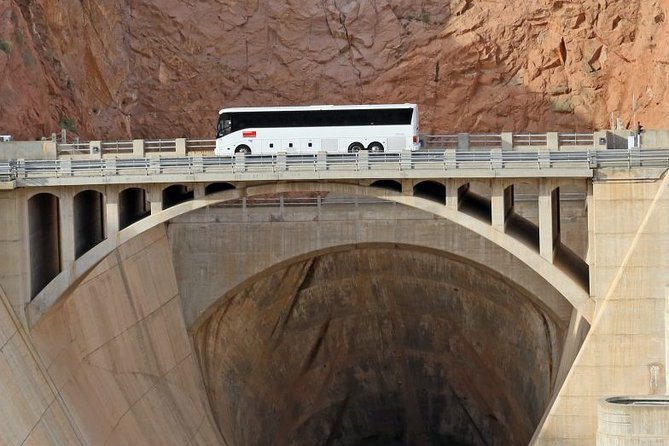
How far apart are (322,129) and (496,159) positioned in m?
8.70

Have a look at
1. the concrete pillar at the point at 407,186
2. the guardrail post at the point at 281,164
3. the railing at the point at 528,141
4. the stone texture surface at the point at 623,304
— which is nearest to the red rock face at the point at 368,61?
the railing at the point at 528,141

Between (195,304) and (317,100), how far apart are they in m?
13.3

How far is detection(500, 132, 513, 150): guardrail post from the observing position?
44812 millimetres

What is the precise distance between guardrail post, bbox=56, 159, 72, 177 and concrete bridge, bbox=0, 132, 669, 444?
6 cm

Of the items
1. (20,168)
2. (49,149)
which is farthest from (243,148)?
(20,168)

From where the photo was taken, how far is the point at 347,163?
3997 centimetres

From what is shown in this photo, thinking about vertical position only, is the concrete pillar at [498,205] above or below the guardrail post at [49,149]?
below

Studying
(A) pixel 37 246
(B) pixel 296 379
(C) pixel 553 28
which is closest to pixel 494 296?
(B) pixel 296 379

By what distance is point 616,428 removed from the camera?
35469 mm

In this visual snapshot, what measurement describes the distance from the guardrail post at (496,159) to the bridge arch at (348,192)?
1.54 meters

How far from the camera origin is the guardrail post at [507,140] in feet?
147

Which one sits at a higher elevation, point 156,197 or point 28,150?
point 28,150

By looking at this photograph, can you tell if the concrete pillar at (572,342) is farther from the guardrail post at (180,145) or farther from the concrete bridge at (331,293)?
the guardrail post at (180,145)

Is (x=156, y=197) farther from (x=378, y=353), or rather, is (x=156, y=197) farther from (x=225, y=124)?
(x=378, y=353)
